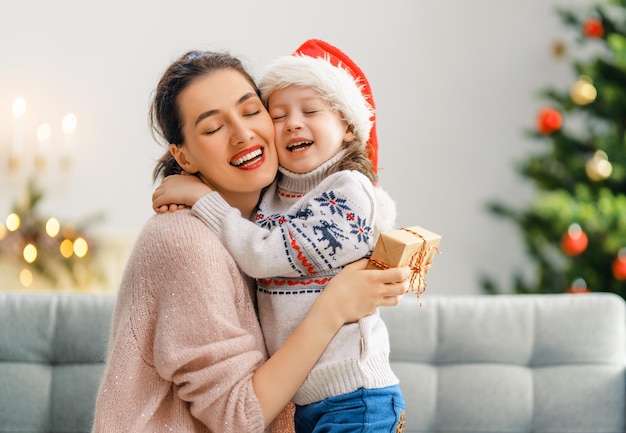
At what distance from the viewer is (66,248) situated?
14.4 ft

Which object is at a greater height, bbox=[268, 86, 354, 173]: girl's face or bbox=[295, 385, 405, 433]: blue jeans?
bbox=[268, 86, 354, 173]: girl's face

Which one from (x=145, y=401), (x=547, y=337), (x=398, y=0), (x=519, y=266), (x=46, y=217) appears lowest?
(x=519, y=266)

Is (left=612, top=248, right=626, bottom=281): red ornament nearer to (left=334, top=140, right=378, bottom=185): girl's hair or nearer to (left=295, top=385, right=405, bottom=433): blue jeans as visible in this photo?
(left=334, top=140, right=378, bottom=185): girl's hair

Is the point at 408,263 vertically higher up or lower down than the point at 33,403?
higher up

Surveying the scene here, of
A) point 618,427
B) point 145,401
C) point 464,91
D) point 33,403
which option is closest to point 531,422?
point 618,427

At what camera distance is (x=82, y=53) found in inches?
193

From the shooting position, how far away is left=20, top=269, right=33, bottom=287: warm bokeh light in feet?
14.0

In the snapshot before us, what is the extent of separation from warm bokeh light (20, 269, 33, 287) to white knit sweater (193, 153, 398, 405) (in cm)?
302

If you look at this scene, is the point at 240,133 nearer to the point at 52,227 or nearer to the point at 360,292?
the point at 360,292

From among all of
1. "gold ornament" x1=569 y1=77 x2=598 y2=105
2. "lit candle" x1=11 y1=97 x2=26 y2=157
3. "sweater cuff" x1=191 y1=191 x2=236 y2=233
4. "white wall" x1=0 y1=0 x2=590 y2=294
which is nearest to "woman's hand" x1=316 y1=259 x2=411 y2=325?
"sweater cuff" x1=191 y1=191 x2=236 y2=233

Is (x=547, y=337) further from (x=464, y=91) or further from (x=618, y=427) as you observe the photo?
(x=464, y=91)

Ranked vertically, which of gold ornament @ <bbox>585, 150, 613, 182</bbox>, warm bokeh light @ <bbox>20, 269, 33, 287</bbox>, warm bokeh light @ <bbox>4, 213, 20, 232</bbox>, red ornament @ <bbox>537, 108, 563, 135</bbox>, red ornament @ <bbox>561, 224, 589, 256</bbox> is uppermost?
red ornament @ <bbox>537, 108, 563, 135</bbox>

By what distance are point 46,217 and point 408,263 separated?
11.2ft

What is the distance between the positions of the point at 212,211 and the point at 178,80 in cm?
29
